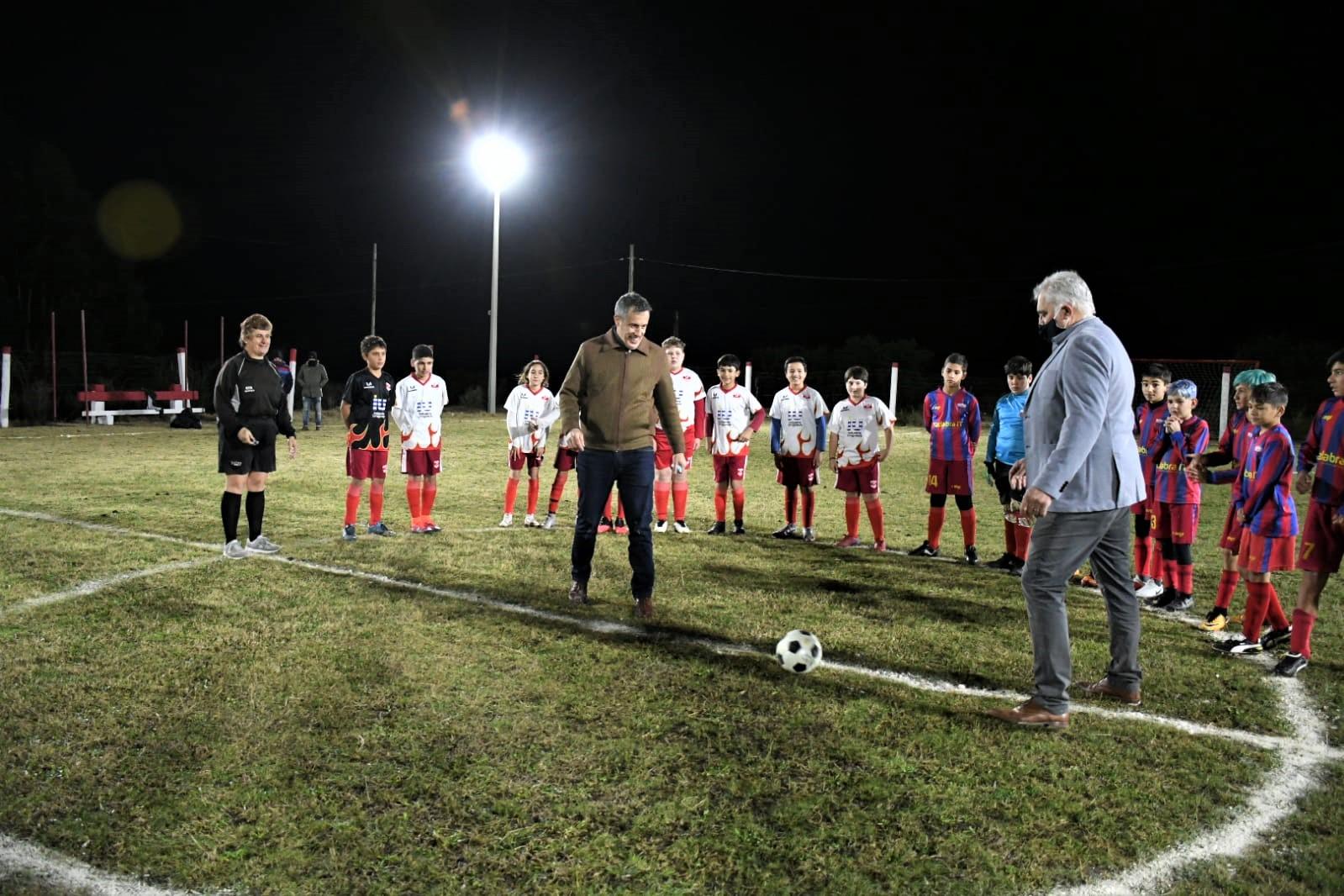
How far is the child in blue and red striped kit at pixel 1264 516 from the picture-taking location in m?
5.30

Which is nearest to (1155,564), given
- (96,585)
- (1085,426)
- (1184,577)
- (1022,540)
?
(1184,577)

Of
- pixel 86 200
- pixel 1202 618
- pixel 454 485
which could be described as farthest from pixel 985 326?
pixel 86 200

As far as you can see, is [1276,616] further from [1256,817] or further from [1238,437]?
[1256,817]

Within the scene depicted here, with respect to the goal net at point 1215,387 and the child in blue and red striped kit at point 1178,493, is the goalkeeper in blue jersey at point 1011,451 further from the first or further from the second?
the goal net at point 1215,387

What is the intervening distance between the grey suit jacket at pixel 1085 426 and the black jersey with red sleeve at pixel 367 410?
6289 millimetres

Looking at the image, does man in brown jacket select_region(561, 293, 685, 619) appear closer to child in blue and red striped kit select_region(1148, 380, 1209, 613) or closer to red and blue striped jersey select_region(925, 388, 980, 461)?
red and blue striped jersey select_region(925, 388, 980, 461)

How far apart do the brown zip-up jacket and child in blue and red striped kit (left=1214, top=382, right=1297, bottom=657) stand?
3.84 m

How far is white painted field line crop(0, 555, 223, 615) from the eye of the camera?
5.68 meters

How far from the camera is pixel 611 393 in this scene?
19.3ft

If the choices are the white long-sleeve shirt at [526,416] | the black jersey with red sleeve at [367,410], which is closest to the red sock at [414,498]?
the black jersey with red sleeve at [367,410]

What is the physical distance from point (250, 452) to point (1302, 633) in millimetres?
7733

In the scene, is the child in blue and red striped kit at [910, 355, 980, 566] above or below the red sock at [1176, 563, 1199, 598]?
above

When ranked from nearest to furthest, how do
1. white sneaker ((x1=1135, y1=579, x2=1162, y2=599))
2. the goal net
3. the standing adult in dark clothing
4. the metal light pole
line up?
white sneaker ((x1=1135, y1=579, x2=1162, y2=599)), the goal net, the standing adult in dark clothing, the metal light pole

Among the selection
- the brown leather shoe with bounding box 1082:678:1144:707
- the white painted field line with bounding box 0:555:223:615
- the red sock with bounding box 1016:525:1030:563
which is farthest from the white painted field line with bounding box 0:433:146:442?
the brown leather shoe with bounding box 1082:678:1144:707
